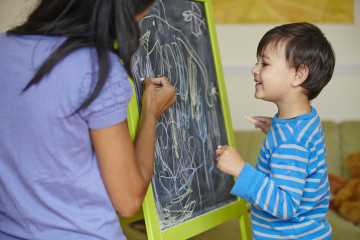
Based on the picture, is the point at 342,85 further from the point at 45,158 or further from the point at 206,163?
the point at 45,158

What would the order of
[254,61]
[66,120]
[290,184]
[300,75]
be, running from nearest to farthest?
[66,120] < [290,184] < [300,75] < [254,61]

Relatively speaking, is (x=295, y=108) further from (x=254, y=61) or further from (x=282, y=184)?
(x=254, y=61)

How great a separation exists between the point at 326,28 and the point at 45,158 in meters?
2.77

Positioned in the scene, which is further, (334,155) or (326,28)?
(326,28)

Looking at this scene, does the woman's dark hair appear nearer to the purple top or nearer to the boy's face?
the purple top

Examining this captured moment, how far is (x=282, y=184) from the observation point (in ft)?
3.91

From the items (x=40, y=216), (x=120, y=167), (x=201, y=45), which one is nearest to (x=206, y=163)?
(x=201, y=45)

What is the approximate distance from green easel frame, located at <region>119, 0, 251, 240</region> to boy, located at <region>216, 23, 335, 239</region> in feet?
0.59

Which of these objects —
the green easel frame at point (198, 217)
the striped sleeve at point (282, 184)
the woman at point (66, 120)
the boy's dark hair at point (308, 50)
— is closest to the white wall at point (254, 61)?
the green easel frame at point (198, 217)

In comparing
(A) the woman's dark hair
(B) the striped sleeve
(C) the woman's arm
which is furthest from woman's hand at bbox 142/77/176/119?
(B) the striped sleeve

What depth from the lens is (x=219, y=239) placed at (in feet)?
7.59

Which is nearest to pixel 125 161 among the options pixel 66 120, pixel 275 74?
pixel 66 120

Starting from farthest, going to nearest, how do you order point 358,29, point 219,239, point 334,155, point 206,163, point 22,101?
1. point 358,29
2. point 334,155
3. point 219,239
4. point 206,163
5. point 22,101

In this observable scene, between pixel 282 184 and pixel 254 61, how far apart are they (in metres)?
2.08
